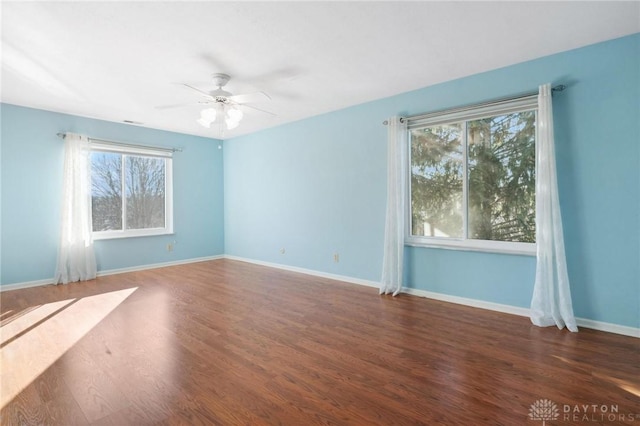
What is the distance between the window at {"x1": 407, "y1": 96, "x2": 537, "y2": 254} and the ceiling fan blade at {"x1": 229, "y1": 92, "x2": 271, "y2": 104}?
1945 mm

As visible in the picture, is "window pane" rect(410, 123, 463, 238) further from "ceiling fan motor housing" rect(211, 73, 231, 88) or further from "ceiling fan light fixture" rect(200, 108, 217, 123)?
"ceiling fan light fixture" rect(200, 108, 217, 123)

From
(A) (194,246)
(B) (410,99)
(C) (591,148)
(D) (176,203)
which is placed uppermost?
(B) (410,99)

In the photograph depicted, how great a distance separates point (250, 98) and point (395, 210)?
94.3 inches

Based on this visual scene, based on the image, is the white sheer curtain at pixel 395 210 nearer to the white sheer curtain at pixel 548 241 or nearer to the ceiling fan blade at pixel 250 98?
the white sheer curtain at pixel 548 241

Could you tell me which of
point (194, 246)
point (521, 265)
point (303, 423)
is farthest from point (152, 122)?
point (521, 265)

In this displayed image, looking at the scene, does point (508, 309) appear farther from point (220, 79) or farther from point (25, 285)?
point (25, 285)

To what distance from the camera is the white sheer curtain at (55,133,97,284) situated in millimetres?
4648

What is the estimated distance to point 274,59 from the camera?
10.0 ft

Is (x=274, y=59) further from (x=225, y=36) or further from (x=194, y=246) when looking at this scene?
(x=194, y=246)

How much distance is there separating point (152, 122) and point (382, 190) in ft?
13.5

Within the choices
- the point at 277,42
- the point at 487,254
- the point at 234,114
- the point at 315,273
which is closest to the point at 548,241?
the point at 487,254

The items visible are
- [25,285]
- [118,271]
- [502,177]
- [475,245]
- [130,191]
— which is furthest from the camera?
[130,191]

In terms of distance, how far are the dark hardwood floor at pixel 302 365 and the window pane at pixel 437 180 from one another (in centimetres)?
97

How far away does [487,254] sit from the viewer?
135 inches
